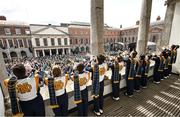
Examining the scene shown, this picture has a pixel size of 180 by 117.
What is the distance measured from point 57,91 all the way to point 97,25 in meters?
1.88

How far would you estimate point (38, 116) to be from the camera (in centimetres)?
148

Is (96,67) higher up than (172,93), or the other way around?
(96,67)

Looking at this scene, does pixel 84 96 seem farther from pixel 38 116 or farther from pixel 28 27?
pixel 28 27

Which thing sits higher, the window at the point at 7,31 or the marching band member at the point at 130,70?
the window at the point at 7,31

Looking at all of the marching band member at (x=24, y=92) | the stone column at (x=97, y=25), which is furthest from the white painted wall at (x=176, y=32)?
the marching band member at (x=24, y=92)

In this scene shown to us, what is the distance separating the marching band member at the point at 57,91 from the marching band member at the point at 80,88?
0.66ft

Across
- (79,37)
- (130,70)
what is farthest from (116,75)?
(79,37)

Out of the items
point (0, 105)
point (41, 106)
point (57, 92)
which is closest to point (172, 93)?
point (57, 92)

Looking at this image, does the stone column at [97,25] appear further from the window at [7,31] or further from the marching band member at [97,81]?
the window at [7,31]

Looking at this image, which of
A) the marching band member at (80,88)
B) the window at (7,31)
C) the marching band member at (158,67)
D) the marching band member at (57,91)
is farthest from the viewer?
the window at (7,31)

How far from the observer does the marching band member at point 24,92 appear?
132cm

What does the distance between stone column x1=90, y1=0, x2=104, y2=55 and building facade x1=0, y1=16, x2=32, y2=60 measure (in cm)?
2443

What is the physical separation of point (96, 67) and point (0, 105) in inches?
66.2

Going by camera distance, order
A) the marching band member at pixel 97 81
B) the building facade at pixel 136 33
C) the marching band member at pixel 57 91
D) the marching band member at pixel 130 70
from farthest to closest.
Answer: the building facade at pixel 136 33
the marching band member at pixel 130 70
the marching band member at pixel 97 81
the marching band member at pixel 57 91
